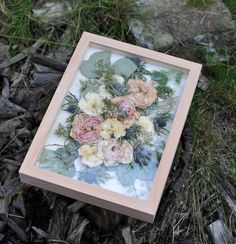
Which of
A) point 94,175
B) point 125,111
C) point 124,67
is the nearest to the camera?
point 94,175

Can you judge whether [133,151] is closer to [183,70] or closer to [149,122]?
[149,122]

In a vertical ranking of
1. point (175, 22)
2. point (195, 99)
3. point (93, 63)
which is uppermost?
point (93, 63)

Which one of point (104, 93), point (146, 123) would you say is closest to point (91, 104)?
point (104, 93)

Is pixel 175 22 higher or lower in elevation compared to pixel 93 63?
lower

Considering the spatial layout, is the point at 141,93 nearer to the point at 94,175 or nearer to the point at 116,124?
the point at 116,124

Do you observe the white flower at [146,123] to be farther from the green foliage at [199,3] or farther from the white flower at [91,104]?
the green foliage at [199,3]

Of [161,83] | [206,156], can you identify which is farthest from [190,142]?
[161,83]

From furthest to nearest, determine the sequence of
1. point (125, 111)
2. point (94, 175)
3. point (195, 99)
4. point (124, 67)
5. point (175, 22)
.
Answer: point (175, 22)
point (195, 99)
point (124, 67)
point (125, 111)
point (94, 175)
